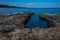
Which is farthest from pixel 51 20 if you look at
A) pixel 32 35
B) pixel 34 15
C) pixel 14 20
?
pixel 14 20

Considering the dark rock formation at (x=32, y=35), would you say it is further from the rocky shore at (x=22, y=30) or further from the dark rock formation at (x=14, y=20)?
the dark rock formation at (x=14, y=20)

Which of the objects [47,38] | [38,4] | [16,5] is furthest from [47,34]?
[16,5]

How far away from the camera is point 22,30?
76.3 inches

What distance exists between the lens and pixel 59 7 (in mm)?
2186

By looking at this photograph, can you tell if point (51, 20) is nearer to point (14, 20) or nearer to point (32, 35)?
point (32, 35)

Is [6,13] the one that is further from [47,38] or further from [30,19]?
[47,38]

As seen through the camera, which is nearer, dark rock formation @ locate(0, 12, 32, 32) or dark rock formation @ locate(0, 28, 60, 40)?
dark rock formation @ locate(0, 28, 60, 40)

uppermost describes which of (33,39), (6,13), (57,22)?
(6,13)

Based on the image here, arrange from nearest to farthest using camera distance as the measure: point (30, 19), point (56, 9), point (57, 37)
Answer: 1. point (57, 37)
2. point (30, 19)
3. point (56, 9)

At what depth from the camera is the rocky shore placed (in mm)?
1801

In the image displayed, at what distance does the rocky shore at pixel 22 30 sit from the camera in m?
1.80

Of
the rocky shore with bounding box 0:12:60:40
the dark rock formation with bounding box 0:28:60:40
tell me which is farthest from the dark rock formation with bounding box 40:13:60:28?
the dark rock formation with bounding box 0:28:60:40

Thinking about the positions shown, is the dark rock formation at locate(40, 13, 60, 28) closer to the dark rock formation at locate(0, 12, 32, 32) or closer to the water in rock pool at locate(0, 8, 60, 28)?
the water in rock pool at locate(0, 8, 60, 28)

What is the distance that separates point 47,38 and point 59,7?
0.67 meters
